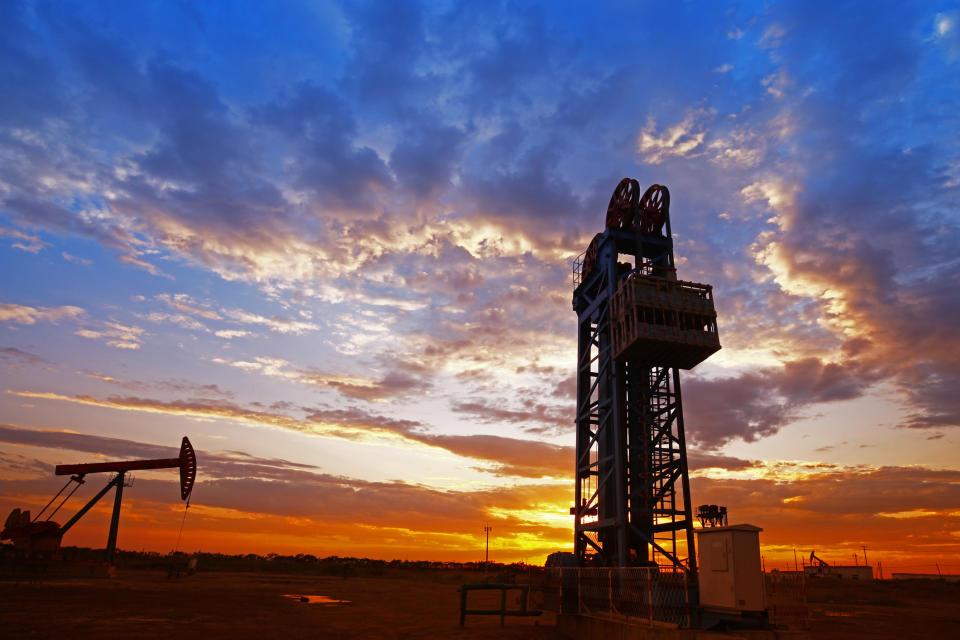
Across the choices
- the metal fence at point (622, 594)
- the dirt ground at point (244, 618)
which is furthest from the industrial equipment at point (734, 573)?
the dirt ground at point (244, 618)

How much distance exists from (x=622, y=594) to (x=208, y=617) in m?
20.1

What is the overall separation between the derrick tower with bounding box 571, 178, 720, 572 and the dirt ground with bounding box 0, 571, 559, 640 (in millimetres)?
6479

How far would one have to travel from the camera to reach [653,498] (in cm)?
3069

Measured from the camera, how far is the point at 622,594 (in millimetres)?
18062

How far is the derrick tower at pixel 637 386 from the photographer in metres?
29.5

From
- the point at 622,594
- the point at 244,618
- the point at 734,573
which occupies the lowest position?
the point at 244,618

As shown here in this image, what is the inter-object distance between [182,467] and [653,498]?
143 feet

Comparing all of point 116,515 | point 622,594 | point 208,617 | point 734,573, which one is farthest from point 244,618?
point 116,515

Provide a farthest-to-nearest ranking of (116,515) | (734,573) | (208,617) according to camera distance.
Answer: (116,515) → (208,617) → (734,573)

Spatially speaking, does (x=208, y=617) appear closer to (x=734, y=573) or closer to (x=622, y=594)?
(x=622, y=594)

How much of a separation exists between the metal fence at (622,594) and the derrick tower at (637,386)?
6.28 m

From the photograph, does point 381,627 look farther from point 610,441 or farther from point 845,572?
point 845,572

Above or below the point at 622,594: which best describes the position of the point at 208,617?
below

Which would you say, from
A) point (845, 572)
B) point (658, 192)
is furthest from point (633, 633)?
point (845, 572)
